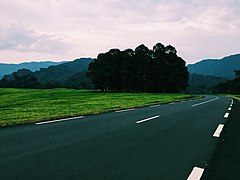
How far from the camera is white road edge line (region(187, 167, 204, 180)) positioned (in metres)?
4.32

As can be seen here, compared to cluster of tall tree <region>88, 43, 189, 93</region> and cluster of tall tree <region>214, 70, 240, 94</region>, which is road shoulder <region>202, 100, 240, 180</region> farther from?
cluster of tall tree <region>214, 70, 240, 94</region>

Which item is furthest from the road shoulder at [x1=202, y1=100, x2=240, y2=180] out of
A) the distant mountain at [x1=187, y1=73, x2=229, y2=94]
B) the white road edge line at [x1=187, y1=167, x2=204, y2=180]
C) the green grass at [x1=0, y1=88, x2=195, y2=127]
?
the distant mountain at [x1=187, y1=73, x2=229, y2=94]

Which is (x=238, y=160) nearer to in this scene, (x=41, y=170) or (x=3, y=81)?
(x=41, y=170)

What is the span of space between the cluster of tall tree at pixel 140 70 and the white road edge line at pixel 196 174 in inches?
2976

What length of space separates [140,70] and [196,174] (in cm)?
7828

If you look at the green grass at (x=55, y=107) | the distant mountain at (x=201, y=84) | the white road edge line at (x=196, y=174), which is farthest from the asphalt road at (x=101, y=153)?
the distant mountain at (x=201, y=84)

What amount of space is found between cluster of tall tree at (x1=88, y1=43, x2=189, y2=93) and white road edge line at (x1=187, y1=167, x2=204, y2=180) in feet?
248

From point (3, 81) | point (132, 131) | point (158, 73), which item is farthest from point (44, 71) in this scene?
point (132, 131)

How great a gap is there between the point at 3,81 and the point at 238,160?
450 ft

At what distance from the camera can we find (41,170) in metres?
4.39

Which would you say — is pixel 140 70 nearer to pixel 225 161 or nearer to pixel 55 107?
pixel 55 107

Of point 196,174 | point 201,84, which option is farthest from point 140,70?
point 201,84

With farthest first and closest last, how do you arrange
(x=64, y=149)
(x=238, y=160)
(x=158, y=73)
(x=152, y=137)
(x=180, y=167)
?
(x=158, y=73) → (x=152, y=137) → (x=64, y=149) → (x=238, y=160) → (x=180, y=167)

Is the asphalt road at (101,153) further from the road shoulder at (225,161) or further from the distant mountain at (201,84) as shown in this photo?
the distant mountain at (201,84)
